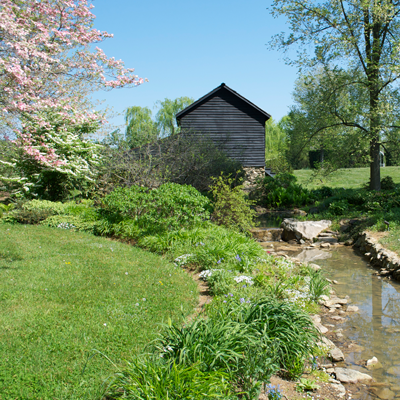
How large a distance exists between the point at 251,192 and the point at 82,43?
48.5ft

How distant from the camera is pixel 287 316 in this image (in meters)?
3.77

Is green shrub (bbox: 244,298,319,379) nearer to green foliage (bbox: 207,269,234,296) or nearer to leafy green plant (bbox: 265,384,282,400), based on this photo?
leafy green plant (bbox: 265,384,282,400)

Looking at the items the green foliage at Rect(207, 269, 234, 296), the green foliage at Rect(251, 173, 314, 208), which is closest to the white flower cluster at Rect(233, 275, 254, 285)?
the green foliage at Rect(207, 269, 234, 296)

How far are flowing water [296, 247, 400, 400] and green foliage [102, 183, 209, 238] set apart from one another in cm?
345

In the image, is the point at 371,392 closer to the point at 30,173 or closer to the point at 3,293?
the point at 3,293

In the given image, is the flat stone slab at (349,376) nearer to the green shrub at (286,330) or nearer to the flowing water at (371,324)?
the flowing water at (371,324)

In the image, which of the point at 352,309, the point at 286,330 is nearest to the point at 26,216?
the point at 352,309

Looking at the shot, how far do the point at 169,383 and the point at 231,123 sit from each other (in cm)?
2067

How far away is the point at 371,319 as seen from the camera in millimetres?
5422

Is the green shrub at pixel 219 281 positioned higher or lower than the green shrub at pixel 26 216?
lower

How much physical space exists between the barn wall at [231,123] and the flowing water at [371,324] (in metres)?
14.4

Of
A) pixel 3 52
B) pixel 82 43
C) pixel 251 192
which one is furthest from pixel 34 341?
pixel 251 192

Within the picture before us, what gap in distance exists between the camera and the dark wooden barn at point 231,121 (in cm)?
2200

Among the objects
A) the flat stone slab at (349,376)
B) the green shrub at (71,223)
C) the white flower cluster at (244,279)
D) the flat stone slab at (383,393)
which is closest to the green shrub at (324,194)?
the green shrub at (71,223)
